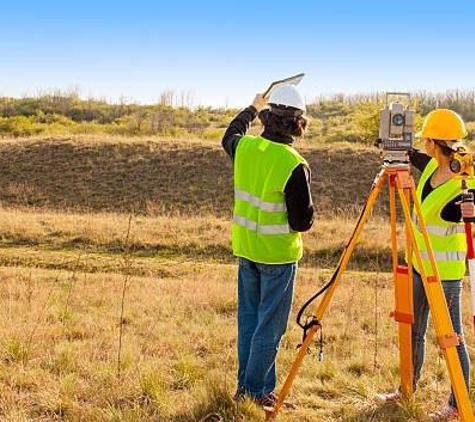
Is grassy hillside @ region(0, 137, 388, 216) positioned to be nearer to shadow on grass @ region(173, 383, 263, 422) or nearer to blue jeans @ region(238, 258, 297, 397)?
blue jeans @ region(238, 258, 297, 397)

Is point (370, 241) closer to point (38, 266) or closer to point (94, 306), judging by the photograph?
point (38, 266)

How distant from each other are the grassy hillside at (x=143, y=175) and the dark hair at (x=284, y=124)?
16.0 m

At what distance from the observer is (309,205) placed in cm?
345

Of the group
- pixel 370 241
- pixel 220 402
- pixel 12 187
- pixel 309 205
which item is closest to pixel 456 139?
pixel 309 205

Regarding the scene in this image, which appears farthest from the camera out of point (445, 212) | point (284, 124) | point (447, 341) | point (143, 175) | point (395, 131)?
point (143, 175)

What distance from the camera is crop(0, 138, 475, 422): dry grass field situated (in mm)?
3727

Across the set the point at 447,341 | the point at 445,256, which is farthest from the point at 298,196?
the point at 447,341

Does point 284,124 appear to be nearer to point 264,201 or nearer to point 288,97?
point 288,97

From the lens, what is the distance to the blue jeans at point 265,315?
3.62m

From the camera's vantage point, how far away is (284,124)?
3.48 m

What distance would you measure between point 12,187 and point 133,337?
60.2 feet

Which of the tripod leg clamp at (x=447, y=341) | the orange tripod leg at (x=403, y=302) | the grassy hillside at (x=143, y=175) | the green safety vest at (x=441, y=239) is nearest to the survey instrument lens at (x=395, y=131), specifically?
the orange tripod leg at (x=403, y=302)

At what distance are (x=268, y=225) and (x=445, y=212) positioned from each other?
1030mm

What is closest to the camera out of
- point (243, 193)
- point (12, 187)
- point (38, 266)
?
point (243, 193)
